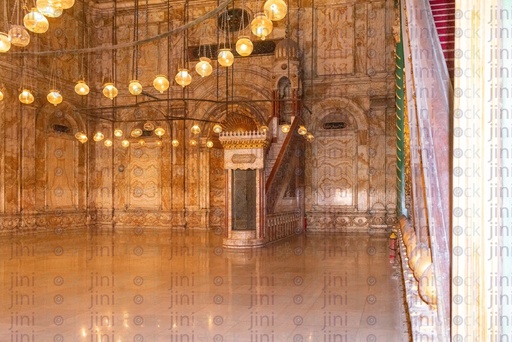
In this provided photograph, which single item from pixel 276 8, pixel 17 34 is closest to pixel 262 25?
pixel 276 8

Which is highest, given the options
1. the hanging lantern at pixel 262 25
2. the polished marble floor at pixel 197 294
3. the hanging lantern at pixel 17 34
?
the hanging lantern at pixel 262 25

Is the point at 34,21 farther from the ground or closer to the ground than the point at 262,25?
closer to the ground

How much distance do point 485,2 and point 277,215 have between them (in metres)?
9.75

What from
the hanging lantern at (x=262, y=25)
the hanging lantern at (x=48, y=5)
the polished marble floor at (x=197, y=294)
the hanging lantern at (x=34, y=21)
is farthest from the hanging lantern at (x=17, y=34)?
the polished marble floor at (x=197, y=294)

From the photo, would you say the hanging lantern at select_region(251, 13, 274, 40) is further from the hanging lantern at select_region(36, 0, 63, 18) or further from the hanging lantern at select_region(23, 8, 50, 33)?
the hanging lantern at select_region(23, 8, 50, 33)

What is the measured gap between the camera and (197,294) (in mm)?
5699

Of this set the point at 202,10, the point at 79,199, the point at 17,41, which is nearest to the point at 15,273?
the point at 17,41

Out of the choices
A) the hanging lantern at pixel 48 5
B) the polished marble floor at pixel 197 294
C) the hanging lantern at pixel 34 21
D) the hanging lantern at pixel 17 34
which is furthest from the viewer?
the hanging lantern at pixel 17 34

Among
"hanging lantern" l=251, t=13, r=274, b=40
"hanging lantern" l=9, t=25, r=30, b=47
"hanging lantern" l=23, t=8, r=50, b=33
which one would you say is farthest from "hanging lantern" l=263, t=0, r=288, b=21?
"hanging lantern" l=9, t=25, r=30, b=47

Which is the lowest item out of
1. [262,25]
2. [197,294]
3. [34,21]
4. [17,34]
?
[197,294]

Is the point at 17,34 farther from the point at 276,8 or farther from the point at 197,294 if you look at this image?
the point at 197,294

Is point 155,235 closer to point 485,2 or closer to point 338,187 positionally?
point 338,187

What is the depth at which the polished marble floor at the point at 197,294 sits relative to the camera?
4230 mm

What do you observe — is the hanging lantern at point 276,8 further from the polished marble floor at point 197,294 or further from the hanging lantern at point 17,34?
the polished marble floor at point 197,294
